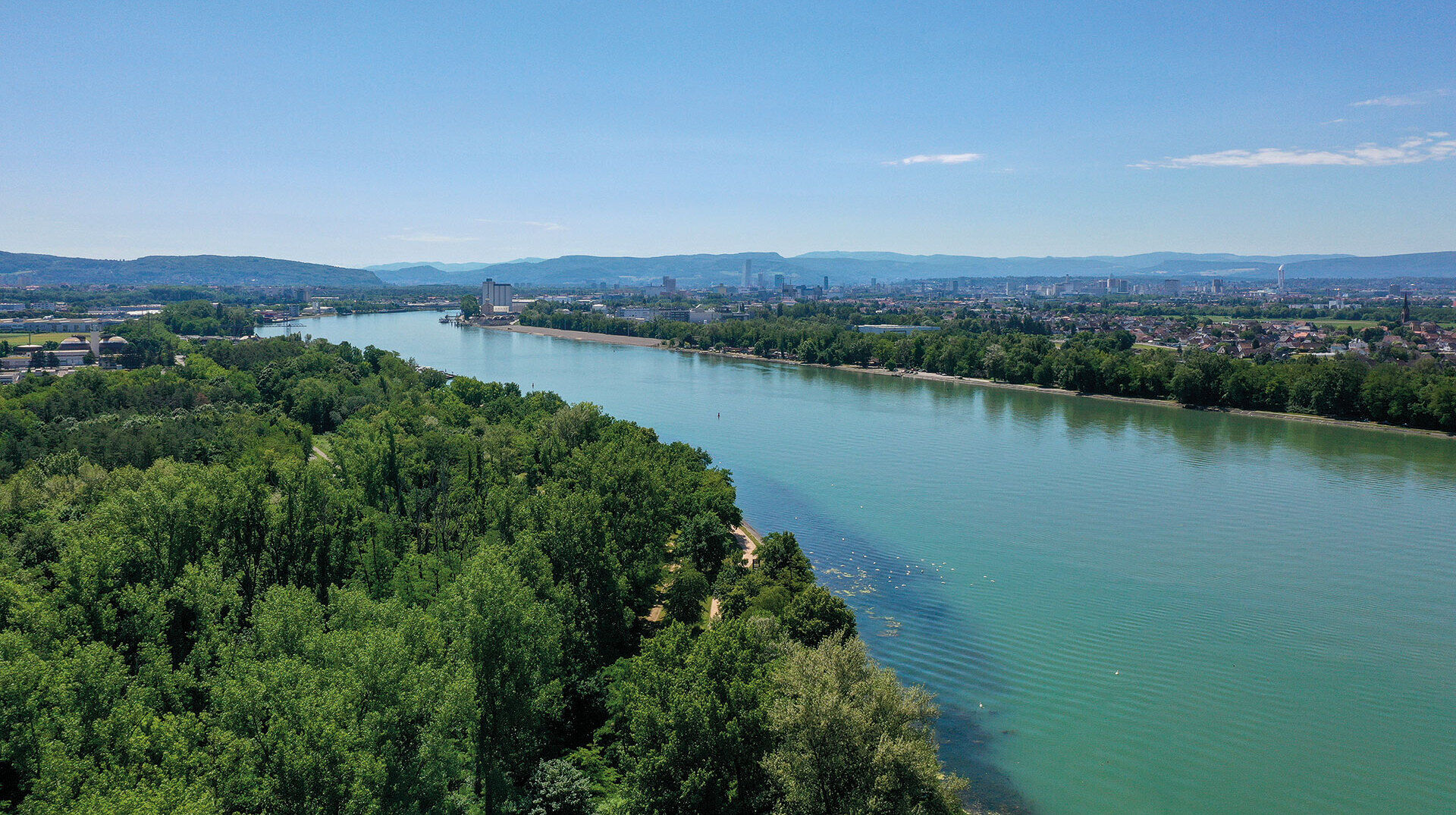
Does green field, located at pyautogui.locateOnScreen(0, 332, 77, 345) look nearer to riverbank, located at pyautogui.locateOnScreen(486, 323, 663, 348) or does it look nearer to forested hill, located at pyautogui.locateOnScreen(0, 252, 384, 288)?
riverbank, located at pyautogui.locateOnScreen(486, 323, 663, 348)

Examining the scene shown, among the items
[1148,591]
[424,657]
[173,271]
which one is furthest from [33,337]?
[173,271]

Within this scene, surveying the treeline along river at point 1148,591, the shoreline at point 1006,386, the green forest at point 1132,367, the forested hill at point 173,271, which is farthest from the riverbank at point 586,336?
the forested hill at point 173,271

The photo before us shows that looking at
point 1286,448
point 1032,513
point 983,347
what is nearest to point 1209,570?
point 1032,513

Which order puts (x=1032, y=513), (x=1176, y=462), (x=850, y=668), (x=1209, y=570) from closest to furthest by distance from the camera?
1. (x=850, y=668)
2. (x=1209, y=570)
3. (x=1032, y=513)
4. (x=1176, y=462)

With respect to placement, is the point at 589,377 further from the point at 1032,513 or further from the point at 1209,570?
the point at 1209,570

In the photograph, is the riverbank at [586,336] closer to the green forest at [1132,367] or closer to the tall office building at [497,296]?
the green forest at [1132,367]

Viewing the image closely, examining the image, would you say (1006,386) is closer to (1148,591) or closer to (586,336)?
(1148,591)

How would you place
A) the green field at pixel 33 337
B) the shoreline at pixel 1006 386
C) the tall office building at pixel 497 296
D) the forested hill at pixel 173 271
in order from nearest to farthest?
the shoreline at pixel 1006 386
the green field at pixel 33 337
the tall office building at pixel 497 296
the forested hill at pixel 173 271
